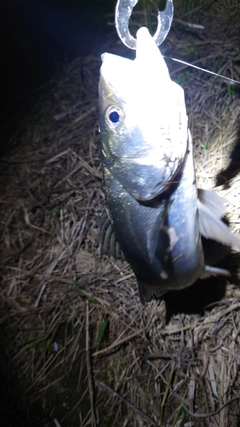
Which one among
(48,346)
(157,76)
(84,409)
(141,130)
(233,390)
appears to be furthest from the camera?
(48,346)

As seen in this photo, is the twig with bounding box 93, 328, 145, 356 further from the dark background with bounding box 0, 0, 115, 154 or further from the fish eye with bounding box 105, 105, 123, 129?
the dark background with bounding box 0, 0, 115, 154

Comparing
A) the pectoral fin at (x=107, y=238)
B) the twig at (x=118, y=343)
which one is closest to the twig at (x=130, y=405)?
the twig at (x=118, y=343)

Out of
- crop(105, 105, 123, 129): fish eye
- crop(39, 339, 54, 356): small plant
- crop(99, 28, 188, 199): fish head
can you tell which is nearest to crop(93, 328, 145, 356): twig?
crop(39, 339, 54, 356): small plant

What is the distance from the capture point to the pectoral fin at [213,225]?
1.48 m

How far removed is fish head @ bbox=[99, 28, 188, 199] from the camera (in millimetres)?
1142

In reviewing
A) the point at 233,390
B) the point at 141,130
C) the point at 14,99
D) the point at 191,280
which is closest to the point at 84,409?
the point at 233,390

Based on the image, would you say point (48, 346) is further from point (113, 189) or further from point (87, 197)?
point (113, 189)

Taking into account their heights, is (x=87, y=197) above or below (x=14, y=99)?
below

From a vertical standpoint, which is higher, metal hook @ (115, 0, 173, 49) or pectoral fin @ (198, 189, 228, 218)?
metal hook @ (115, 0, 173, 49)

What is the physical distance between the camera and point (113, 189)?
139 cm

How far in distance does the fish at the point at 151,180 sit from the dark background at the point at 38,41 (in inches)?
57.0

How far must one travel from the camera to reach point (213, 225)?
1.49 m

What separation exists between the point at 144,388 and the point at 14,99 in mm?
2288

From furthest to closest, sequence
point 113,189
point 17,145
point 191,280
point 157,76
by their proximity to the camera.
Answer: point 17,145 < point 191,280 < point 113,189 < point 157,76
